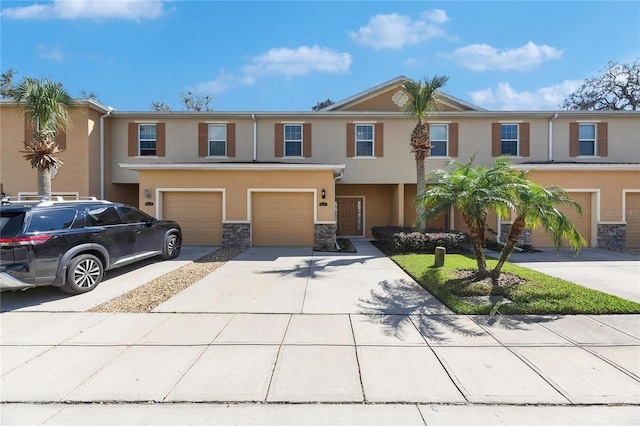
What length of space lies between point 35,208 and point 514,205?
9.00m

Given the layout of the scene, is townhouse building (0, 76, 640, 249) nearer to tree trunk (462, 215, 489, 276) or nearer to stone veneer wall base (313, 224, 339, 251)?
stone veneer wall base (313, 224, 339, 251)

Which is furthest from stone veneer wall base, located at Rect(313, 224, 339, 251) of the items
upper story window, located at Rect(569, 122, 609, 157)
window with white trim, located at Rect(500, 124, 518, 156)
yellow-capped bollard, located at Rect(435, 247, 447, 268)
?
upper story window, located at Rect(569, 122, 609, 157)

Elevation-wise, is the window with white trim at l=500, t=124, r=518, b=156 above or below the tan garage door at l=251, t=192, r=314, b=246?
above

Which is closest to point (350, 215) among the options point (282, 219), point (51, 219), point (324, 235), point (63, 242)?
point (324, 235)

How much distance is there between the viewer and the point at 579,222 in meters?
12.1

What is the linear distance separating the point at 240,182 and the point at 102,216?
533cm

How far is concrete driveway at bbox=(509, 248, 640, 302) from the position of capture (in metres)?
6.57

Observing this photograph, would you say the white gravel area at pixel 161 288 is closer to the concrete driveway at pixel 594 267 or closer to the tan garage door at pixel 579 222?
the concrete driveway at pixel 594 267

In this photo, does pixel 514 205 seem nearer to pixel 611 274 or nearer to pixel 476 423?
pixel 611 274

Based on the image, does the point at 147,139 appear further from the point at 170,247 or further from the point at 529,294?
the point at 529,294

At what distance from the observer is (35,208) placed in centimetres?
555

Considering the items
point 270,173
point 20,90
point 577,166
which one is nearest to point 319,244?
point 270,173

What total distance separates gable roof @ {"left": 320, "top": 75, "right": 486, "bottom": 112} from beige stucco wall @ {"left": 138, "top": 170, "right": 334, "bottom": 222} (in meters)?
4.80

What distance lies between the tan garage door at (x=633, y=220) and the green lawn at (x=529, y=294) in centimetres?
773
